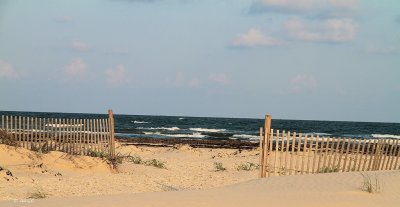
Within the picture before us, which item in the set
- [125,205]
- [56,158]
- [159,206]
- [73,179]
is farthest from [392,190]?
[56,158]

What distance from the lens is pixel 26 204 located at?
7344mm

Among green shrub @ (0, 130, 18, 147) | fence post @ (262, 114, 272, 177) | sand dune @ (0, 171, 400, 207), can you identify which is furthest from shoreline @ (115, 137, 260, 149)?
Answer: sand dune @ (0, 171, 400, 207)

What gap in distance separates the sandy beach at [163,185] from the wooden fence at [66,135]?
2.37 feet

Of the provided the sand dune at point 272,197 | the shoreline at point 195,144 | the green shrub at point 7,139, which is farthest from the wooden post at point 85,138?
the shoreline at point 195,144

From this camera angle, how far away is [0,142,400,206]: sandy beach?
23.1 feet

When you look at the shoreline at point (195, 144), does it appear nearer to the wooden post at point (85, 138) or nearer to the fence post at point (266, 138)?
the wooden post at point (85, 138)

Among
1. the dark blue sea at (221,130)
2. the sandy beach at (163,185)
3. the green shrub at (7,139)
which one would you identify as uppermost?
the green shrub at (7,139)

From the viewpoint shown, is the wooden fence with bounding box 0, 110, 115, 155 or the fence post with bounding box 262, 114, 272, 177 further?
the wooden fence with bounding box 0, 110, 115, 155

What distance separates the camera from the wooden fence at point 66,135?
50.0 feet

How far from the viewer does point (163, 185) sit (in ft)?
42.5

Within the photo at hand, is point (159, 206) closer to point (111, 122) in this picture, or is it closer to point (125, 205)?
point (125, 205)

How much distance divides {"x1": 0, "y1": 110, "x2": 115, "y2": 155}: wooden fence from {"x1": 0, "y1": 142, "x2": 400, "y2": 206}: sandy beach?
722 millimetres

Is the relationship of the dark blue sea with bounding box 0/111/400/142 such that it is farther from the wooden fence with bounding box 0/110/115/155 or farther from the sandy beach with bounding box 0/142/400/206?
the sandy beach with bounding box 0/142/400/206

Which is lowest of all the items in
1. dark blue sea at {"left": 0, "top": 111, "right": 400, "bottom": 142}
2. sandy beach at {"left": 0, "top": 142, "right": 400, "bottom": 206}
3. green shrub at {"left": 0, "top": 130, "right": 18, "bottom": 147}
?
dark blue sea at {"left": 0, "top": 111, "right": 400, "bottom": 142}
